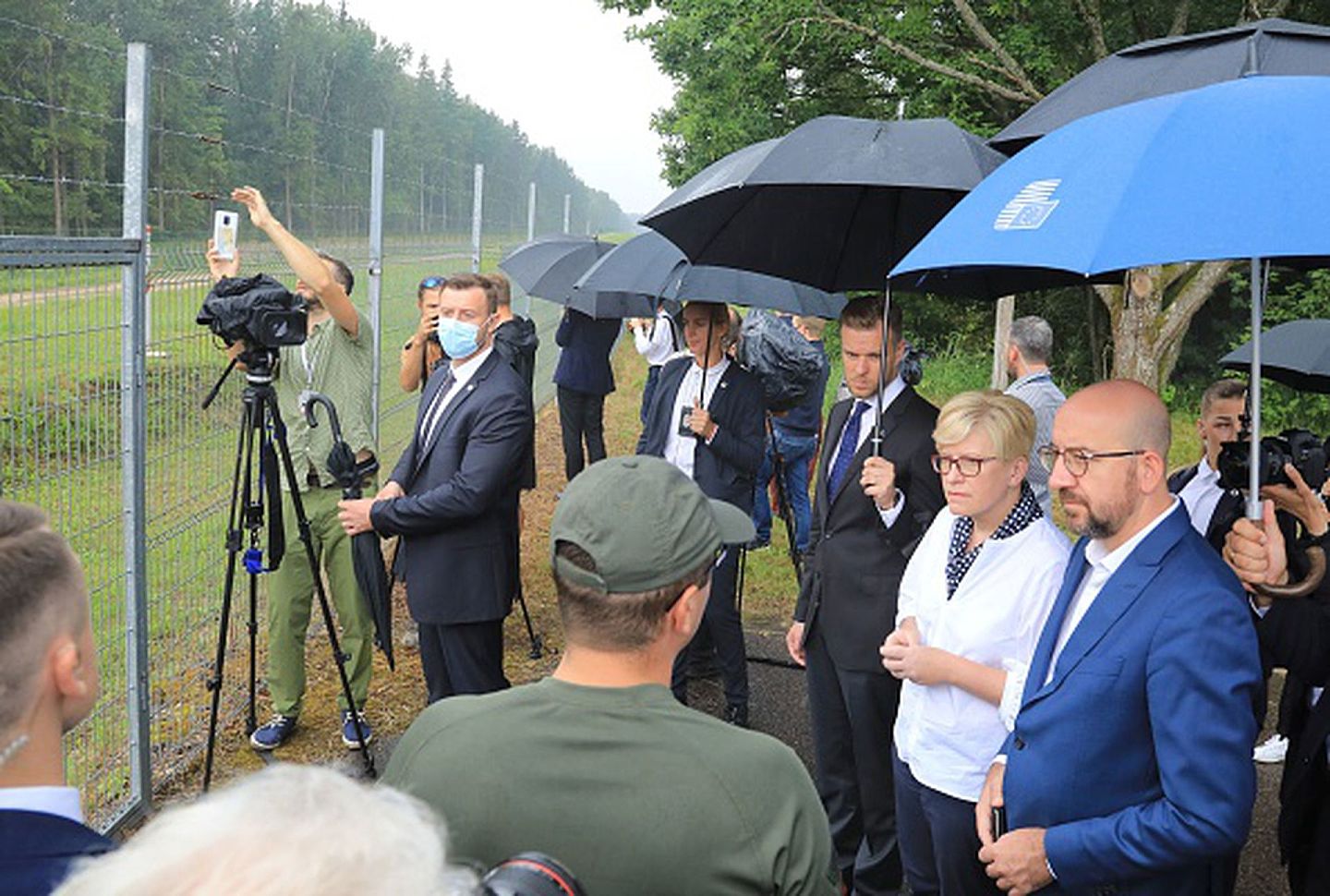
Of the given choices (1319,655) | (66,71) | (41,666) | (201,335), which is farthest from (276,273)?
(1319,655)

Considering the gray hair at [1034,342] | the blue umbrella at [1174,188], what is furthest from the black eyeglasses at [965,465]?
the gray hair at [1034,342]

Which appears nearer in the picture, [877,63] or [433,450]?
[433,450]

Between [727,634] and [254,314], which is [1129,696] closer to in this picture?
[727,634]

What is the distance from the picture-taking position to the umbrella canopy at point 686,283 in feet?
18.5

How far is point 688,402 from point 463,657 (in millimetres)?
1575

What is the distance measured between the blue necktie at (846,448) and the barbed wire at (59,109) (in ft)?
9.05

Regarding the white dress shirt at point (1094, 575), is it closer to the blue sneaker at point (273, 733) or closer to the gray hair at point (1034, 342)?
the gray hair at point (1034, 342)

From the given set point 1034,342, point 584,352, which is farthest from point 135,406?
point 584,352

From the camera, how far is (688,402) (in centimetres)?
525

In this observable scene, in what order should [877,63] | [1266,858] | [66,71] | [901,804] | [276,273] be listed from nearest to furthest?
[901,804] → [66,71] → [1266,858] → [276,273] → [877,63]

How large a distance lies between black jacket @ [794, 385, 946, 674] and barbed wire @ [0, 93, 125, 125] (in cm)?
280

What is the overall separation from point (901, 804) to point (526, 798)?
6.35 feet

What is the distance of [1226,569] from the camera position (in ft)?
7.72

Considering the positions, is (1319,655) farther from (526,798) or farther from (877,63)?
(877,63)
